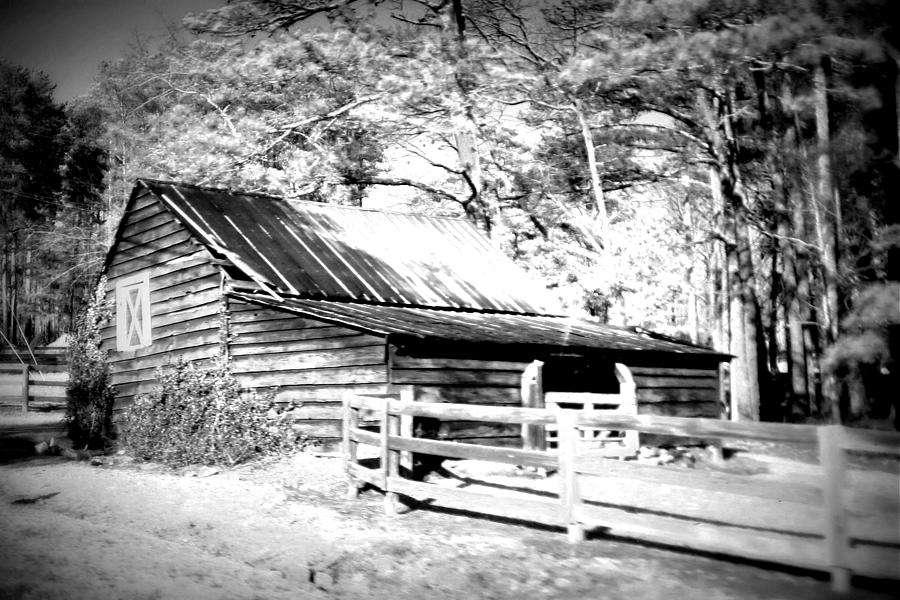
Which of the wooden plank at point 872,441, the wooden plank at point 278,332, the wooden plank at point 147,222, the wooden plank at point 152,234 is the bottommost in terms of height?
the wooden plank at point 872,441

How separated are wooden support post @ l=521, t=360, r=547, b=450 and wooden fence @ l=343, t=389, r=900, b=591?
5348 mm

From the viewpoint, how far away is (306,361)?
44.5 feet

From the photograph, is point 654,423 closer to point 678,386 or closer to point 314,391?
point 314,391

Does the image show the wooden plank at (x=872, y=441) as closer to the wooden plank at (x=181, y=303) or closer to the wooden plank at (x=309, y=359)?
the wooden plank at (x=309, y=359)

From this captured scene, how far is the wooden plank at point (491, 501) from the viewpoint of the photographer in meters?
6.83

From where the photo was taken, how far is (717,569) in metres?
5.78

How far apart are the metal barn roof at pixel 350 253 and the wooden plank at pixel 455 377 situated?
2932 mm

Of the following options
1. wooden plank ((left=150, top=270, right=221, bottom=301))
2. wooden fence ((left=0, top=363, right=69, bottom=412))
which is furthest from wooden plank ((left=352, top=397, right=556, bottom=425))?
wooden fence ((left=0, top=363, right=69, bottom=412))

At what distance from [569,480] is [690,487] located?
1188 millimetres

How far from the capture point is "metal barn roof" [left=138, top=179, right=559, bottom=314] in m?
15.4

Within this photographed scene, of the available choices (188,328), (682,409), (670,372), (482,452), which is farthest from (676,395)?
(482,452)

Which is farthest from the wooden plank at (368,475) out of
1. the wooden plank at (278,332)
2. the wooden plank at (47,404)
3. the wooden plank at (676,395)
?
the wooden plank at (47,404)

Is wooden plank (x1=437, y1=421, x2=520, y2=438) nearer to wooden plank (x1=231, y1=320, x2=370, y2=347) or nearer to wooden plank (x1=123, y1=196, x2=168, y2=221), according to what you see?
wooden plank (x1=231, y1=320, x2=370, y2=347)

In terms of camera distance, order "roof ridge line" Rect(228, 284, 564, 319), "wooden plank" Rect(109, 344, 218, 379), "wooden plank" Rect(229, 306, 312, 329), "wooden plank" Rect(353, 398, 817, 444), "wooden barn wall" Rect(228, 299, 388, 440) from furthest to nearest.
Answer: "wooden plank" Rect(109, 344, 218, 379), "roof ridge line" Rect(228, 284, 564, 319), "wooden plank" Rect(229, 306, 312, 329), "wooden barn wall" Rect(228, 299, 388, 440), "wooden plank" Rect(353, 398, 817, 444)
